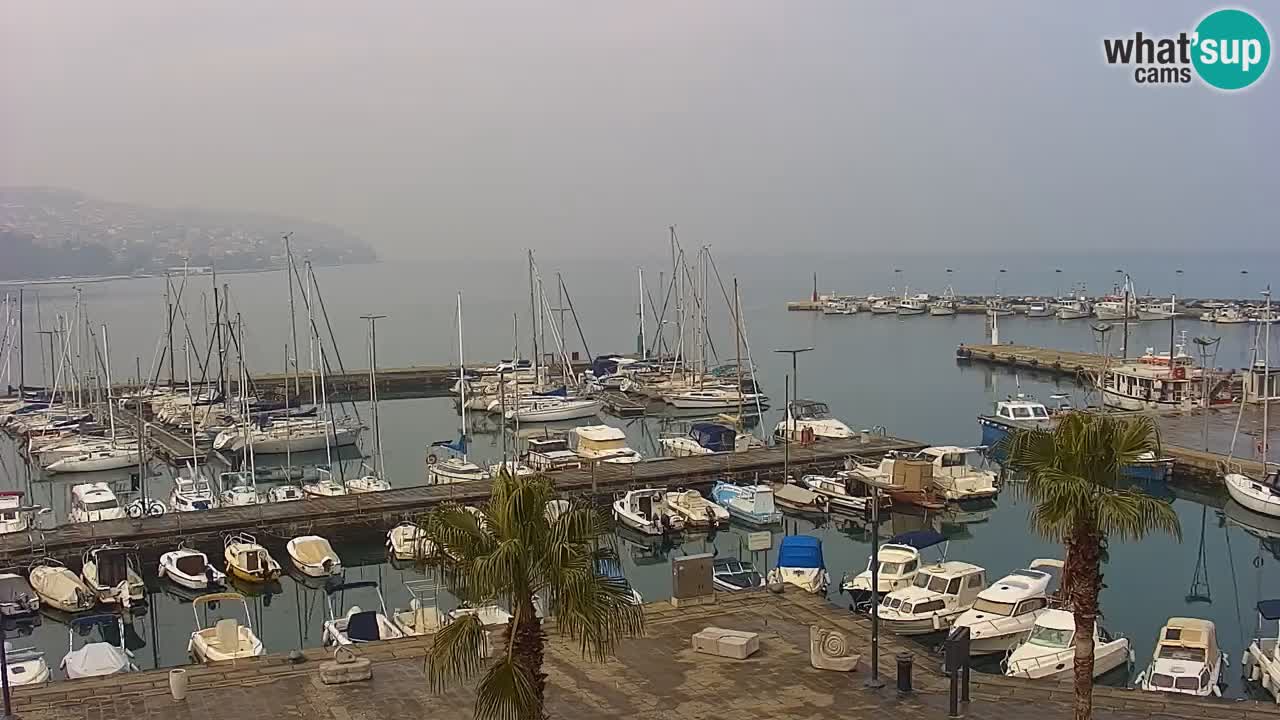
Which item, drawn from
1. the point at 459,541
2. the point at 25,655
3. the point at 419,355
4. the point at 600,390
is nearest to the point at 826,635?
the point at 459,541

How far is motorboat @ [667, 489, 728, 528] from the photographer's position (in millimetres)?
37812

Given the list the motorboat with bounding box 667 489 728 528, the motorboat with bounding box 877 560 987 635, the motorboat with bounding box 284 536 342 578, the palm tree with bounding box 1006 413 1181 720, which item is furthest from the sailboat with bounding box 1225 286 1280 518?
the motorboat with bounding box 284 536 342 578

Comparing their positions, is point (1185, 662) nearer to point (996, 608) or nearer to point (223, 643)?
point (996, 608)

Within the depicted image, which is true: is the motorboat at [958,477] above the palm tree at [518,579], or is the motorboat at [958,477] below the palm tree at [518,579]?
below

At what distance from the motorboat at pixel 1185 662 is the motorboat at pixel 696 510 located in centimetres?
1805

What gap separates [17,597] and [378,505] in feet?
39.5

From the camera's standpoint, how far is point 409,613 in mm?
24844

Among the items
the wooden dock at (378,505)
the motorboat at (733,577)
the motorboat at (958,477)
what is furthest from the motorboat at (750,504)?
the motorboat at (733,577)

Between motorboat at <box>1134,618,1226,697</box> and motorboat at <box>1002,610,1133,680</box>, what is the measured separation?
49.2 inches

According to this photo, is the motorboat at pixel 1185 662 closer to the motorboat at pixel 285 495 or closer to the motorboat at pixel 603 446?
the motorboat at pixel 603 446

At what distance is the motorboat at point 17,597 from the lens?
28.7m

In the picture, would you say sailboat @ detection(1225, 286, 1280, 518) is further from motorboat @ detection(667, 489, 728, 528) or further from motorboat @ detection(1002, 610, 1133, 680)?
motorboat @ detection(667, 489, 728, 528)

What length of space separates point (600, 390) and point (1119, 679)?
56.9 m

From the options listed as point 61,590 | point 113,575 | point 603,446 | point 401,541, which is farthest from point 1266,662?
point 603,446
